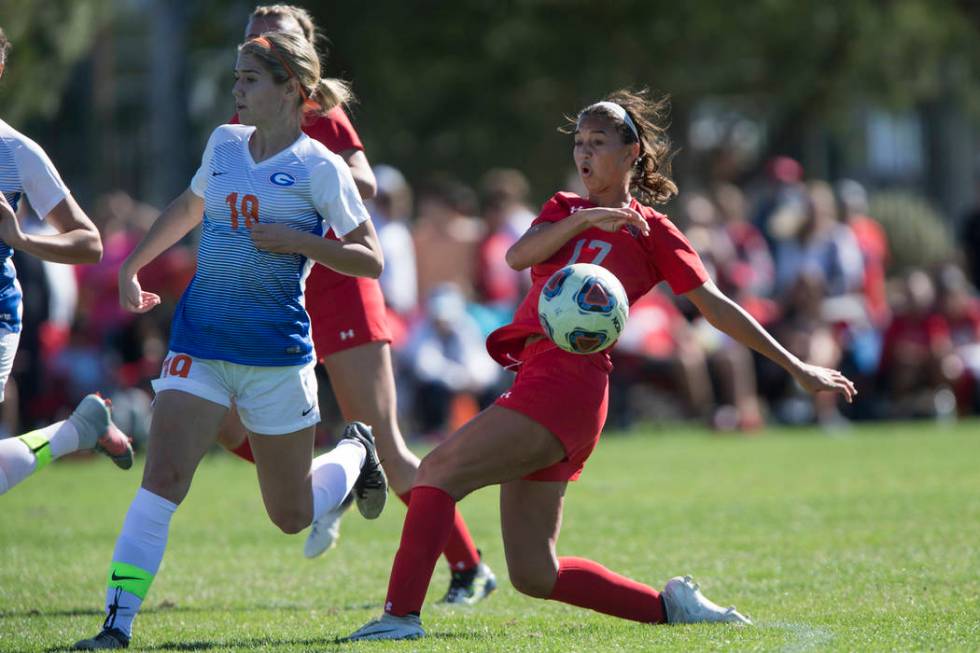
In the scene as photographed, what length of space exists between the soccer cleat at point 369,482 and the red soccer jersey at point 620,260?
946mm

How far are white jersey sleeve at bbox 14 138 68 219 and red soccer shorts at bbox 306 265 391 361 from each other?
4.32ft

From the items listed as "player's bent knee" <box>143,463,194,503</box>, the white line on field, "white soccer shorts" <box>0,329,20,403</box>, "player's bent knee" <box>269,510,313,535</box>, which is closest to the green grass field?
the white line on field

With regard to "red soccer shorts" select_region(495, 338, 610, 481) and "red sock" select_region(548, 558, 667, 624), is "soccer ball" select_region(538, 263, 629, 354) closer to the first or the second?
"red soccer shorts" select_region(495, 338, 610, 481)

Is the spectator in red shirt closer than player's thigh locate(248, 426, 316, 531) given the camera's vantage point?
No

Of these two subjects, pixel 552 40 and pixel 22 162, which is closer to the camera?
pixel 22 162

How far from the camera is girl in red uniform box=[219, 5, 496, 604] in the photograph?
676cm

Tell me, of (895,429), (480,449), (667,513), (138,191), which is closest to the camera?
(480,449)

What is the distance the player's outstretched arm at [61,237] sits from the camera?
555cm

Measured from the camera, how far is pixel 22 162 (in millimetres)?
5789

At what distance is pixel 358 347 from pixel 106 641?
6.30ft

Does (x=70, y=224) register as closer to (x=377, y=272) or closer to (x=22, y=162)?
(x=22, y=162)

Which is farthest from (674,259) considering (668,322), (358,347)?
(668,322)

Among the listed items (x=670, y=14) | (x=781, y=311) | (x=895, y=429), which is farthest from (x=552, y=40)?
(x=895, y=429)

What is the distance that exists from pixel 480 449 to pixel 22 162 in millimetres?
2078
